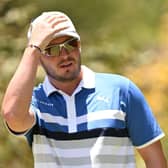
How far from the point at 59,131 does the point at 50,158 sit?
76 millimetres

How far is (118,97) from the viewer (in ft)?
8.10

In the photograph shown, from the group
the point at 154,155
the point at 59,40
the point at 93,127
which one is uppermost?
the point at 59,40

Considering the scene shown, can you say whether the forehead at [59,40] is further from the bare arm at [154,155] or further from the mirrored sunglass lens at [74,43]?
the bare arm at [154,155]

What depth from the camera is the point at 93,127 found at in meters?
2.46

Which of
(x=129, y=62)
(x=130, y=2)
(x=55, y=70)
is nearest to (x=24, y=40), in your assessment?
(x=129, y=62)

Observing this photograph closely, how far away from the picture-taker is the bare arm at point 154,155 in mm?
2527

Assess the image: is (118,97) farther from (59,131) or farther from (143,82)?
(143,82)

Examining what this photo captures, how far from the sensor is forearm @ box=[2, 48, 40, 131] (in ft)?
7.88

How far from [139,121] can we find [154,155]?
0.38 ft

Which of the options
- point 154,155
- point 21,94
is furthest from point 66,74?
point 154,155

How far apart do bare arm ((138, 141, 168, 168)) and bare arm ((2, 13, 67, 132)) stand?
32cm

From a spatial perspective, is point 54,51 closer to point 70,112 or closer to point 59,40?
point 59,40

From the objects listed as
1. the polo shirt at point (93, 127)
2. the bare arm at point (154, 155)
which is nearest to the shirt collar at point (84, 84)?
the polo shirt at point (93, 127)

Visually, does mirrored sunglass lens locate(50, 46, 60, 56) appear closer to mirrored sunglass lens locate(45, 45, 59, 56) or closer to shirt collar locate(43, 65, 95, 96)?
mirrored sunglass lens locate(45, 45, 59, 56)
